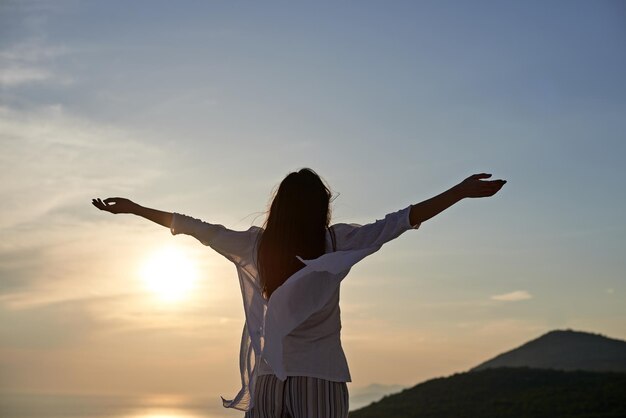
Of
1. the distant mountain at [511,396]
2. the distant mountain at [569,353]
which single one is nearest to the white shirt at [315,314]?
the distant mountain at [511,396]

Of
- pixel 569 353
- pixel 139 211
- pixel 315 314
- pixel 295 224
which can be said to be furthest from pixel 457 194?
pixel 569 353

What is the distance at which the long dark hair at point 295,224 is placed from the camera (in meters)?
4.91

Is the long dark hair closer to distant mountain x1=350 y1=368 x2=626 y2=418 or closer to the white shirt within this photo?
the white shirt

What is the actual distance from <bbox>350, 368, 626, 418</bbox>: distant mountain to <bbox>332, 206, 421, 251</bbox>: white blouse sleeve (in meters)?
36.5

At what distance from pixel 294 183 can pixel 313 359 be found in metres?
1.01

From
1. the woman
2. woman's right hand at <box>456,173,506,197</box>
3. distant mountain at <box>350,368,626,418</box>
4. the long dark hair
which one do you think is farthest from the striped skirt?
distant mountain at <box>350,368,626,418</box>

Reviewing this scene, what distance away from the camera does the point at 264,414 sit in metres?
4.88

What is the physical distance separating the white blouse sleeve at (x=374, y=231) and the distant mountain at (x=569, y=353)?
6858cm

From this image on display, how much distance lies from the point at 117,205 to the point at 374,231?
171 cm

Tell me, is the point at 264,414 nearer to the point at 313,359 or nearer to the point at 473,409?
the point at 313,359

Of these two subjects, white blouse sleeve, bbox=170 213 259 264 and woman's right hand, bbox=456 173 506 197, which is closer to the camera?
woman's right hand, bbox=456 173 506 197

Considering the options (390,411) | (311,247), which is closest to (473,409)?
(390,411)

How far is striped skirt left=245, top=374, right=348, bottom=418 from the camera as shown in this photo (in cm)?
477

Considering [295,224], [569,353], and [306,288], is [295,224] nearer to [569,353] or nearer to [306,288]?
[306,288]
